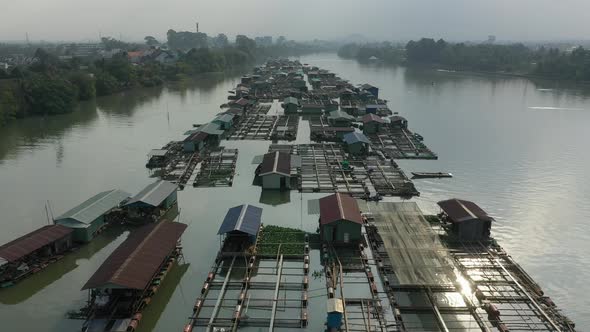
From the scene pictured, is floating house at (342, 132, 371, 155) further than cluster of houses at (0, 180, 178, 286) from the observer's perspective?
Yes

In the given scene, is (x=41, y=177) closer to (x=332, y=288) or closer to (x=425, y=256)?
(x=332, y=288)

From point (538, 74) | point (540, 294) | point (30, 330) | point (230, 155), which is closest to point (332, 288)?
point (540, 294)

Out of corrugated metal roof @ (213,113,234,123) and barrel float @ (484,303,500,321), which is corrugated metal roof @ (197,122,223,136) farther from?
barrel float @ (484,303,500,321)

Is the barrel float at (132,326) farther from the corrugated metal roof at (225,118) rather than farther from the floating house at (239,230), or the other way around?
the corrugated metal roof at (225,118)

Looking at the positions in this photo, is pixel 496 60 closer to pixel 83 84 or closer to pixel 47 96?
pixel 83 84

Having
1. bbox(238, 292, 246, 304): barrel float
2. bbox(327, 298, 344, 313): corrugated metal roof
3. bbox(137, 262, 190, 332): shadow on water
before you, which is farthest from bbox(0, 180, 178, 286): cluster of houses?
bbox(327, 298, 344, 313): corrugated metal roof

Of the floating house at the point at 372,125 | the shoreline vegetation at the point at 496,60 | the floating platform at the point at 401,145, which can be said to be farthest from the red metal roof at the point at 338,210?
the shoreline vegetation at the point at 496,60
